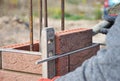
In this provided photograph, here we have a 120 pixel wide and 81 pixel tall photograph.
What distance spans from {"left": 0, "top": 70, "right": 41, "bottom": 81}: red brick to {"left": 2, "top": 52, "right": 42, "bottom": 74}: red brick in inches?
1.2

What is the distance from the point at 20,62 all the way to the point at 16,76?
10 cm

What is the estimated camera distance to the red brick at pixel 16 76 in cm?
246

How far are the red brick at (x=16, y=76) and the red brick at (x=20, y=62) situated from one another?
3 centimetres

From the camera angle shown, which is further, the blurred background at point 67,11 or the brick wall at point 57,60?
the blurred background at point 67,11

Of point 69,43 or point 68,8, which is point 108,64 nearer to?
point 69,43

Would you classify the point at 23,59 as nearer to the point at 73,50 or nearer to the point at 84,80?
the point at 73,50

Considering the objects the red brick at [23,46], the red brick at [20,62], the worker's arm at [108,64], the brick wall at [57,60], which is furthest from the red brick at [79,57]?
the worker's arm at [108,64]

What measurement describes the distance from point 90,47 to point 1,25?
8123 millimetres

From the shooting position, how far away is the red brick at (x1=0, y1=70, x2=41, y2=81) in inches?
97.0

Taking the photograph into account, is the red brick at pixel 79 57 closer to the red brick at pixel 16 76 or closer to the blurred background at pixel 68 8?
the red brick at pixel 16 76

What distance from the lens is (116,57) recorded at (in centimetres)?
155

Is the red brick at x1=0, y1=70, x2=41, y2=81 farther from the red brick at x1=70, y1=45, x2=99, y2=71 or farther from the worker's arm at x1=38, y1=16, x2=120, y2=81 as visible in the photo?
the worker's arm at x1=38, y1=16, x2=120, y2=81

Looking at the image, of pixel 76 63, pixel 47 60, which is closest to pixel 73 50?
pixel 76 63

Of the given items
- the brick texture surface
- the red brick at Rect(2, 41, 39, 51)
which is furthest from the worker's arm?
the red brick at Rect(2, 41, 39, 51)
